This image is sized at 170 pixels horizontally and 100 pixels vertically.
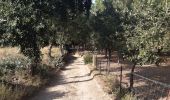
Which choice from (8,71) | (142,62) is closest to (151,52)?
(142,62)

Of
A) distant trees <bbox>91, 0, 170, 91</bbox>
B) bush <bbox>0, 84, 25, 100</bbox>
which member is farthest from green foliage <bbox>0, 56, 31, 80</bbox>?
distant trees <bbox>91, 0, 170, 91</bbox>

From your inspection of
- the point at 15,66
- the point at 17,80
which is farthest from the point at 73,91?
the point at 15,66

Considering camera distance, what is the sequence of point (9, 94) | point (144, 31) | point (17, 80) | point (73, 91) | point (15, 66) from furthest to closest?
point (15, 66) → point (73, 91) → point (17, 80) → point (144, 31) → point (9, 94)

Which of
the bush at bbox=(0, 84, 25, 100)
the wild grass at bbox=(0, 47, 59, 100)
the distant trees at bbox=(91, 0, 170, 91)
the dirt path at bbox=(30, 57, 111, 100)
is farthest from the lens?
the dirt path at bbox=(30, 57, 111, 100)

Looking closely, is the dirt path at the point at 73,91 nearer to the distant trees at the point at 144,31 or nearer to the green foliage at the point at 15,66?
the green foliage at the point at 15,66

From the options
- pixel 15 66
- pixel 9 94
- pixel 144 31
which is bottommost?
pixel 9 94

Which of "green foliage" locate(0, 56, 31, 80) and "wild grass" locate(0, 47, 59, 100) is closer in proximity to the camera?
"wild grass" locate(0, 47, 59, 100)

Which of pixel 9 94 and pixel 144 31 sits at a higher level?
pixel 144 31

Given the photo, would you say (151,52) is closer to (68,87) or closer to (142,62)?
(142,62)

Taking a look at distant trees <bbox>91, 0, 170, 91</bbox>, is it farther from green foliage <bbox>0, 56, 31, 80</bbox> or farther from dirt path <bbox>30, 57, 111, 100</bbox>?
green foliage <bbox>0, 56, 31, 80</bbox>

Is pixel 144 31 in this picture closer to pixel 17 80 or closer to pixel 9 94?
pixel 9 94

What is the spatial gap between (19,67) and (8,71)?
2.42 m

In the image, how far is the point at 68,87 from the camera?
21.7 meters

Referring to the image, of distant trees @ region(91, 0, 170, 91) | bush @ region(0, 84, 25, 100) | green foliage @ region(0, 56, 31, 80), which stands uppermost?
distant trees @ region(91, 0, 170, 91)
